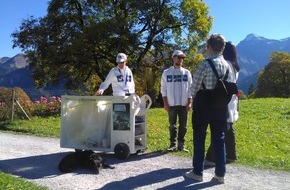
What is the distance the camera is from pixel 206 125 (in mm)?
6484

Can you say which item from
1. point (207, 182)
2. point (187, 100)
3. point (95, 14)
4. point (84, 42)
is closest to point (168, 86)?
point (187, 100)

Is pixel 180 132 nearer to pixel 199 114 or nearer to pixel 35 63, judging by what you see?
pixel 199 114

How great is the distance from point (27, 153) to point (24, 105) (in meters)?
9.33

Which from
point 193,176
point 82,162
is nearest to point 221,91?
point 193,176

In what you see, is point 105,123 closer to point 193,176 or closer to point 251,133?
point 193,176

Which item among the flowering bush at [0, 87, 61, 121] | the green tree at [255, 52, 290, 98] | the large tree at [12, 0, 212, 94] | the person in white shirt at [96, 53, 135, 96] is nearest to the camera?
the person in white shirt at [96, 53, 135, 96]

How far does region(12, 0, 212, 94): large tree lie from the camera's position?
25.6 metres

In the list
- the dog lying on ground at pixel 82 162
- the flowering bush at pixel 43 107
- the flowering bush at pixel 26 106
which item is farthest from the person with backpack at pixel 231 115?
the flowering bush at pixel 43 107

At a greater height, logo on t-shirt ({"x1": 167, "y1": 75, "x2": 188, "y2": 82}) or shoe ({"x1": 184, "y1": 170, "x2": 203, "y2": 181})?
logo on t-shirt ({"x1": 167, "y1": 75, "x2": 188, "y2": 82})

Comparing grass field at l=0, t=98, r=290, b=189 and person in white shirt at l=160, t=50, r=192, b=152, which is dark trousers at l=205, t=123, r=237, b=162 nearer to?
grass field at l=0, t=98, r=290, b=189

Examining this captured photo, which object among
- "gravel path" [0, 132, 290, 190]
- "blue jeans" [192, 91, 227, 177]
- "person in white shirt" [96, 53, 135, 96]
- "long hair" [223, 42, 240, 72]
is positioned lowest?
"gravel path" [0, 132, 290, 190]

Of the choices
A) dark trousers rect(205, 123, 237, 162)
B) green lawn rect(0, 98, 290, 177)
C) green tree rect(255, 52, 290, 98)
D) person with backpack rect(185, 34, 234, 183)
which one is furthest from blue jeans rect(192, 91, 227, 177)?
green tree rect(255, 52, 290, 98)

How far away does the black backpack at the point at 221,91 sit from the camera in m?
6.28

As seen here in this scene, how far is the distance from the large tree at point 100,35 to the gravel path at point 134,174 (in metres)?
17.1
